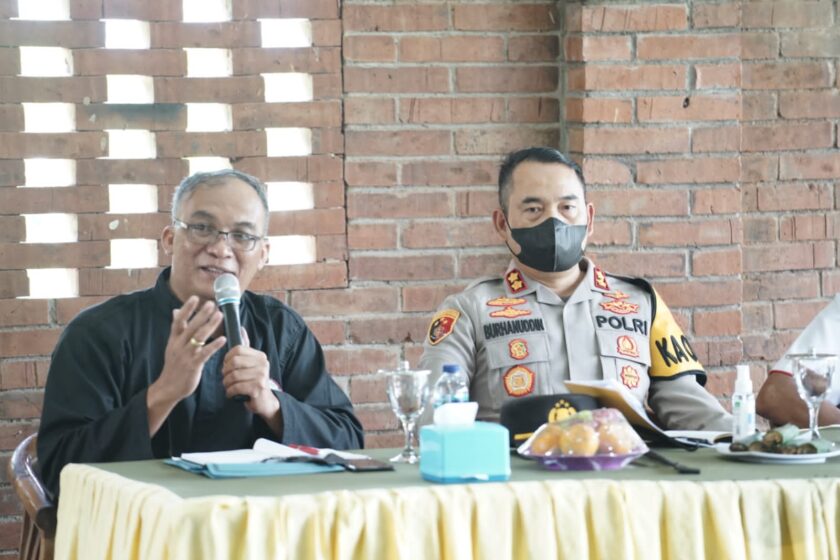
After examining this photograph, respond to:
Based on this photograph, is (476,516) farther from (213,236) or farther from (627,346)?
(627,346)

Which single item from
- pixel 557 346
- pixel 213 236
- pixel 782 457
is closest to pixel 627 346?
pixel 557 346

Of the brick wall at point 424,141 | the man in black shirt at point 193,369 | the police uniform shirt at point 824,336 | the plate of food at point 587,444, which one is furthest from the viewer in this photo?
the brick wall at point 424,141

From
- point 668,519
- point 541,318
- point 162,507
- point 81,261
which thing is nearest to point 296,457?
point 162,507

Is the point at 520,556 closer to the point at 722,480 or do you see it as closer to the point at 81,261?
the point at 722,480

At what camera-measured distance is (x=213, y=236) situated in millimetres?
2809

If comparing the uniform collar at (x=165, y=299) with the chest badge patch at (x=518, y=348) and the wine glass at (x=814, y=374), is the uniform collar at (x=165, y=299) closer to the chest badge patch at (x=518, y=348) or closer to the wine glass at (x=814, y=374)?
the chest badge patch at (x=518, y=348)

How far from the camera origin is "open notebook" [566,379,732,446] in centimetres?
244

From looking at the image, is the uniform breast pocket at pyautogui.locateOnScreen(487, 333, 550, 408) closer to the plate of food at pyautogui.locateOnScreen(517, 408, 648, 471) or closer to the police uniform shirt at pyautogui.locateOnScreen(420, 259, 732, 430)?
the police uniform shirt at pyautogui.locateOnScreen(420, 259, 732, 430)

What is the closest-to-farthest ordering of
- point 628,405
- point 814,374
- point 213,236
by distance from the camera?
point 814,374 → point 628,405 → point 213,236

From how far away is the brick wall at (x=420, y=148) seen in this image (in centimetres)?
351

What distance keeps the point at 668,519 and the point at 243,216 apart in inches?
47.2

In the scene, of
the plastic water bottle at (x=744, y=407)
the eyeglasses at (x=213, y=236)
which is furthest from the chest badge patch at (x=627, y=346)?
the eyeglasses at (x=213, y=236)

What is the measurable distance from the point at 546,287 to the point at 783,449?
3.22ft

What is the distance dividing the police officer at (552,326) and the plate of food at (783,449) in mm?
709
